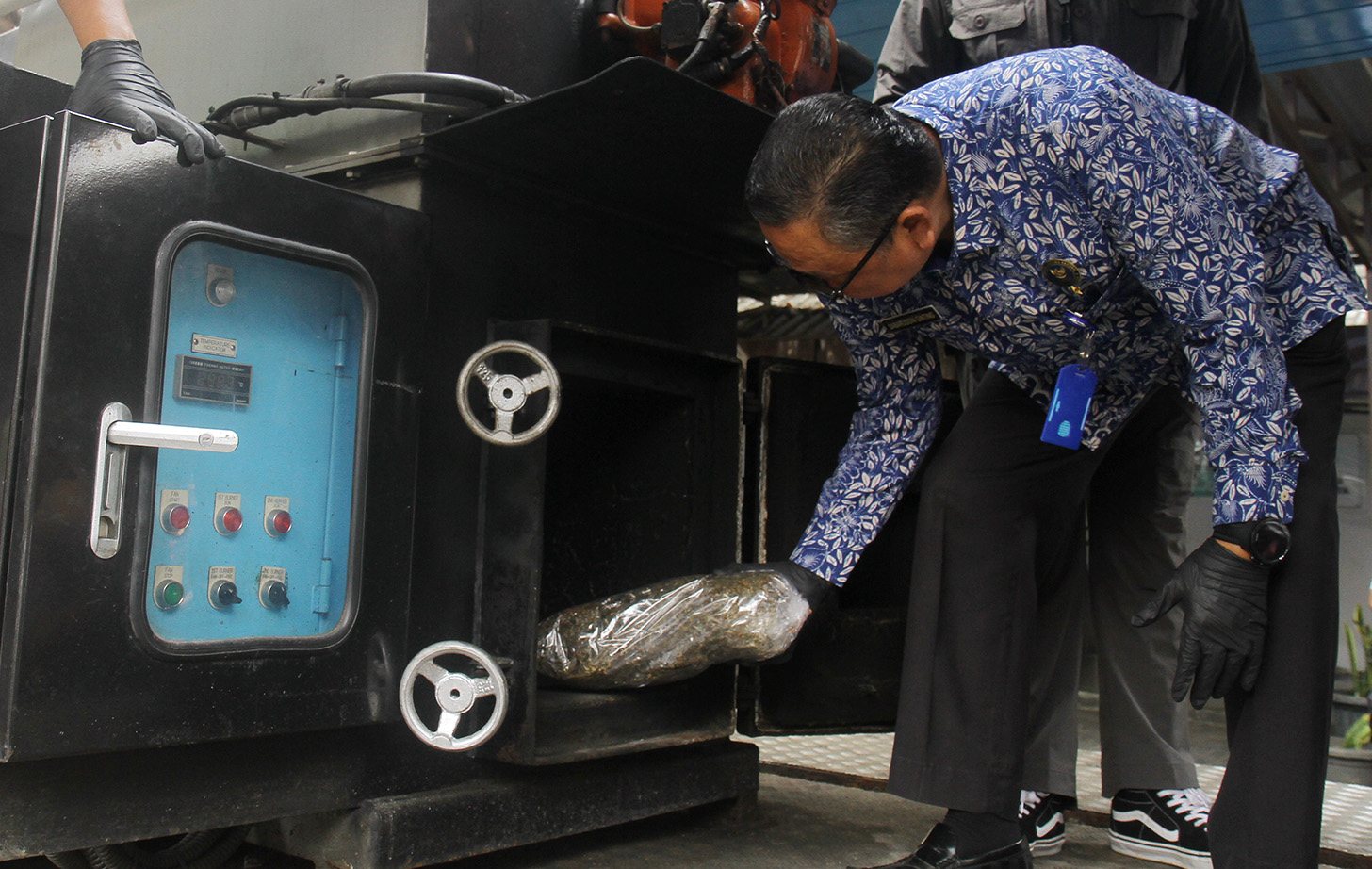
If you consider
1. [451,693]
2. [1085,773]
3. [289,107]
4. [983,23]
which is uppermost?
[983,23]

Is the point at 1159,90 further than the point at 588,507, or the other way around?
the point at 588,507

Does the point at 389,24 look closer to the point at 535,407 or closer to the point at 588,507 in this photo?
the point at 535,407

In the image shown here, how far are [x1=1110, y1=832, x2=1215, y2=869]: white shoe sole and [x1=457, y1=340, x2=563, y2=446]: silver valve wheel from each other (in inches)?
46.7

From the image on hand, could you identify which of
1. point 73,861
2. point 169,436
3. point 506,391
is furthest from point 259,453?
point 73,861

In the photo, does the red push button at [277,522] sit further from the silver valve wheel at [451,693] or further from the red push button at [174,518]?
the silver valve wheel at [451,693]

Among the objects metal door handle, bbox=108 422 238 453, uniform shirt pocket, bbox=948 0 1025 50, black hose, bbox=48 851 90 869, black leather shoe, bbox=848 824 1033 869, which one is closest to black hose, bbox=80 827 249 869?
black hose, bbox=48 851 90 869

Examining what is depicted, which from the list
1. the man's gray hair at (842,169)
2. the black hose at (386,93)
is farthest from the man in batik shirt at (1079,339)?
the black hose at (386,93)

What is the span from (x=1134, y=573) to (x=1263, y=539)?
2.04ft

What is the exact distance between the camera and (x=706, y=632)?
5.32 ft

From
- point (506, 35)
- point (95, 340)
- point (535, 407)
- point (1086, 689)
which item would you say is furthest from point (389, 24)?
point (1086, 689)

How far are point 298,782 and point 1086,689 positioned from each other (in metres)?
5.29

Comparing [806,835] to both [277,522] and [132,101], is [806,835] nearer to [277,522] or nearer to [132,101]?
[277,522]

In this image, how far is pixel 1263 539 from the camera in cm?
132

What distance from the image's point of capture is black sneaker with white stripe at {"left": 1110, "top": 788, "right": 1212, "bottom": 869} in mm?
1771
